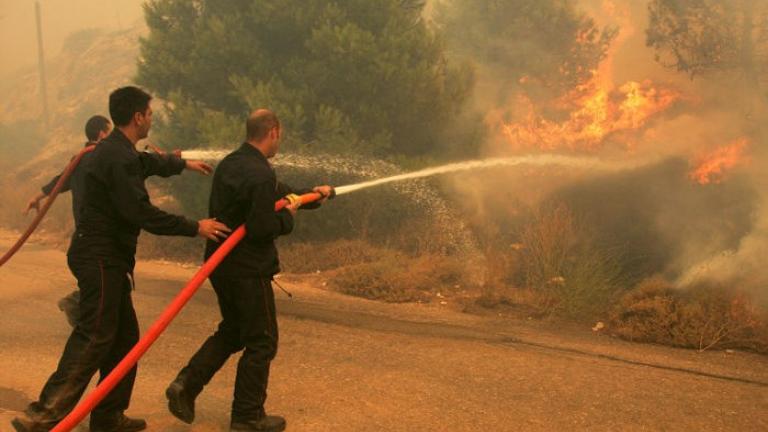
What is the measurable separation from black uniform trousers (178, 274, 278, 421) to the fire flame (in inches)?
396

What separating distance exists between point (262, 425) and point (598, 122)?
11.3 m

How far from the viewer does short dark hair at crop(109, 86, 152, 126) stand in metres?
3.90

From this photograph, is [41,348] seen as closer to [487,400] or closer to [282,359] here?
[282,359]

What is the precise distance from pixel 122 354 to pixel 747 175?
9240 millimetres

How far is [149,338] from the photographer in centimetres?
343

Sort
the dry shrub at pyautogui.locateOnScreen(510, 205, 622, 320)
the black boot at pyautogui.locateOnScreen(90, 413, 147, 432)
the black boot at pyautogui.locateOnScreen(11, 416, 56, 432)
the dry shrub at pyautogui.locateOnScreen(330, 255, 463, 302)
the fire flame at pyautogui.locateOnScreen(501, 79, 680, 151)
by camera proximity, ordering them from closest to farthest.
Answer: the black boot at pyautogui.locateOnScreen(11, 416, 56, 432) < the black boot at pyautogui.locateOnScreen(90, 413, 147, 432) < the dry shrub at pyautogui.locateOnScreen(510, 205, 622, 320) < the dry shrub at pyautogui.locateOnScreen(330, 255, 463, 302) < the fire flame at pyautogui.locateOnScreen(501, 79, 680, 151)

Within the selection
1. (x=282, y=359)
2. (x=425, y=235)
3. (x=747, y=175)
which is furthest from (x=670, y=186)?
(x=282, y=359)

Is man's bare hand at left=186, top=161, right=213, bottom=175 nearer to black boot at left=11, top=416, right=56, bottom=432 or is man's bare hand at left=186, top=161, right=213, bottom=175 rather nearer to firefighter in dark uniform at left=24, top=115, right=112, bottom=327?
firefighter in dark uniform at left=24, top=115, right=112, bottom=327

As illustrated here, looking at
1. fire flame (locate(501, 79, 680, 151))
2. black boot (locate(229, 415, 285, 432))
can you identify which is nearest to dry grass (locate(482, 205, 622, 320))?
black boot (locate(229, 415, 285, 432))

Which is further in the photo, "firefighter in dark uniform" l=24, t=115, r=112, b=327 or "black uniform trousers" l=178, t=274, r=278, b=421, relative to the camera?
"firefighter in dark uniform" l=24, t=115, r=112, b=327

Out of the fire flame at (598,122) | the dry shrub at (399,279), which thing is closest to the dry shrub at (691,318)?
the dry shrub at (399,279)

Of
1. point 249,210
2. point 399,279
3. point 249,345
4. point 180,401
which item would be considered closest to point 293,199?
point 249,210

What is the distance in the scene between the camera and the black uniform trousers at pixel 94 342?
3.67 m

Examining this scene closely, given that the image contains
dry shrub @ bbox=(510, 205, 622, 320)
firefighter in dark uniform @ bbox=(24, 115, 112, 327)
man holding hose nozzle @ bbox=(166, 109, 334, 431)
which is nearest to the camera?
man holding hose nozzle @ bbox=(166, 109, 334, 431)
